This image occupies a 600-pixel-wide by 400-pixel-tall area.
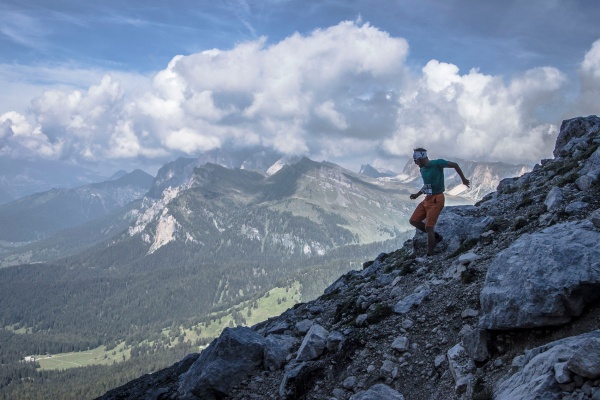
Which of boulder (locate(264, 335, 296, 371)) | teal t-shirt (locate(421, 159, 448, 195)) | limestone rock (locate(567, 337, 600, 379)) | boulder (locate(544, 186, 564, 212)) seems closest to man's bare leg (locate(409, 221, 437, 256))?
teal t-shirt (locate(421, 159, 448, 195))

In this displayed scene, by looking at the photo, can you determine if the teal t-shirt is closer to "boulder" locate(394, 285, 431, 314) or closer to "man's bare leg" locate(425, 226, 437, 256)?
"man's bare leg" locate(425, 226, 437, 256)

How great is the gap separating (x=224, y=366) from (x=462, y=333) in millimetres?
9020

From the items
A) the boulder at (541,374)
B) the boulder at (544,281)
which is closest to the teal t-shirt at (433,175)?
the boulder at (544,281)

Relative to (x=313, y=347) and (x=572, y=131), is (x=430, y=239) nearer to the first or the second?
(x=313, y=347)

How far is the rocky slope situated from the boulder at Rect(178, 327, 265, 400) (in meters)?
Result: 0.04

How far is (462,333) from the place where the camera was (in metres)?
11.2

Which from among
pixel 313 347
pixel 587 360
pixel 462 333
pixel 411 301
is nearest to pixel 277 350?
pixel 313 347

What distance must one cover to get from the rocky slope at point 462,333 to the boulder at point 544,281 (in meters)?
0.03

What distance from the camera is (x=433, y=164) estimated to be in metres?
19.0

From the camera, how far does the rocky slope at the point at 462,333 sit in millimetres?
8539

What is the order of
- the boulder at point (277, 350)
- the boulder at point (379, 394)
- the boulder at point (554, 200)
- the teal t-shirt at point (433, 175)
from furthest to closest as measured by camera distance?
1. the teal t-shirt at point (433, 175)
2. the boulder at point (554, 200)
3. the boulder at point (277, 350)
4. the boulder at point (379, 394)

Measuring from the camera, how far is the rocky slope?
8.54 m

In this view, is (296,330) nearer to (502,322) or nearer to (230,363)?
(230,363)

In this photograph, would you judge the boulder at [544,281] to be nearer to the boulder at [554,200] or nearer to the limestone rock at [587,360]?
the limestone rock at [587,360]
